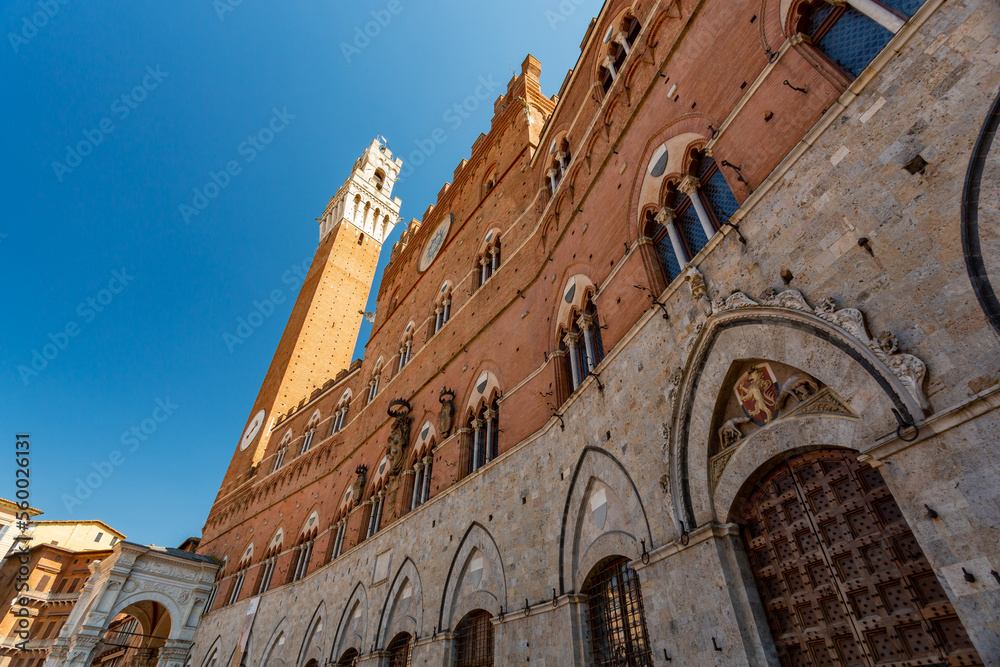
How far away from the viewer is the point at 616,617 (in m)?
5.45

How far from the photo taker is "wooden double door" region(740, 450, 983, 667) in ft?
9.71

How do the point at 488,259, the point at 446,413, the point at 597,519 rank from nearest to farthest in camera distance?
the point at 597,519
the point at 446,413
the point at 488,259

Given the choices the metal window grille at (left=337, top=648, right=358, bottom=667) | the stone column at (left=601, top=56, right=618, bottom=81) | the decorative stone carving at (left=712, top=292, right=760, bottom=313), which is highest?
the stone column at (left=601, top=56, right=618, bottom=81)

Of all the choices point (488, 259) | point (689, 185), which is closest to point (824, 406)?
point (689, 185)

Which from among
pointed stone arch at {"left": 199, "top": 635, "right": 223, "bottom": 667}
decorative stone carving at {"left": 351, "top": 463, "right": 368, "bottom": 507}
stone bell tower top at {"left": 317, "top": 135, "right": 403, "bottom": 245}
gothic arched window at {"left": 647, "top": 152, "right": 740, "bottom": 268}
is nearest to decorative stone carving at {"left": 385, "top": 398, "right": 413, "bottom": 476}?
decorative stone carving at {"left": 351, "top": 463, "right": 368, "bottom": 507}

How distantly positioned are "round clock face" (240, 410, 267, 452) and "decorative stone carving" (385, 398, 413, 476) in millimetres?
18949

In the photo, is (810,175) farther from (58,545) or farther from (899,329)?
(58,545)

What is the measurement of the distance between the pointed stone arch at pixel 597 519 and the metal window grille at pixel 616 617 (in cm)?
18

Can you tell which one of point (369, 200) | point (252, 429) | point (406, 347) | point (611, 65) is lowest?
point (611, 65)

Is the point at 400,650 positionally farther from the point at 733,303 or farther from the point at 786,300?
the point at 786,300

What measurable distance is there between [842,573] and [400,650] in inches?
352

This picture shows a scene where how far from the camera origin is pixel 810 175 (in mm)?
4035

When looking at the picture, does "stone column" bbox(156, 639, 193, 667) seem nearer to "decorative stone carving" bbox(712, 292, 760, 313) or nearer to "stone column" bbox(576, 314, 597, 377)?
"stone column" bbox(576, 314, 597, 377)

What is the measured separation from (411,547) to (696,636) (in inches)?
292
